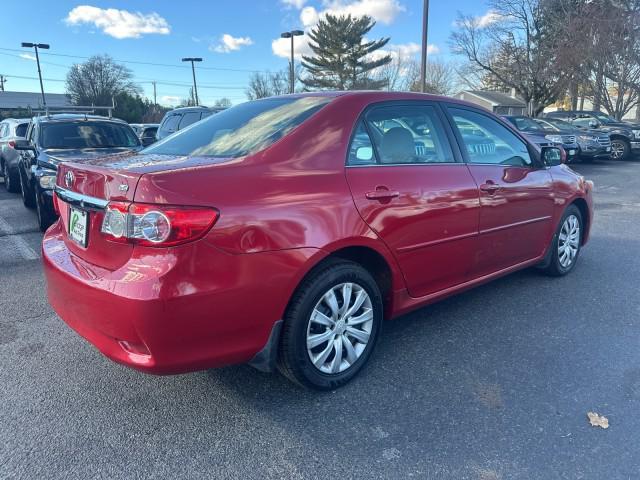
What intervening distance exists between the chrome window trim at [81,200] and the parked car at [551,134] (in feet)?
47.8

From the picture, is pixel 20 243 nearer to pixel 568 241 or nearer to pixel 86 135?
pixel 86 135

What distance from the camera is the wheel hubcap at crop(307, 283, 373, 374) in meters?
2.62

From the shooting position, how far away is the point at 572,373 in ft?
9.56

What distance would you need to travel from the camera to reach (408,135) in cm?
312

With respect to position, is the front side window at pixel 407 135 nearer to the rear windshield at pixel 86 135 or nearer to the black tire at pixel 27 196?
the rear windshield at pixel 86 135

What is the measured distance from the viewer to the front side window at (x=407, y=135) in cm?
294

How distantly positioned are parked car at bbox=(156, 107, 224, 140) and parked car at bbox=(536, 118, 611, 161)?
1112 centimetres

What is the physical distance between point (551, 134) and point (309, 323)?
49.9 feet

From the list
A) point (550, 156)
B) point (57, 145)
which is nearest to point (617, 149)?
point (550, 156)

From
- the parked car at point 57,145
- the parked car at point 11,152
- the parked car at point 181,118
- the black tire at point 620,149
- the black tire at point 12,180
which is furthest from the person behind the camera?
the black tire at point 620,149

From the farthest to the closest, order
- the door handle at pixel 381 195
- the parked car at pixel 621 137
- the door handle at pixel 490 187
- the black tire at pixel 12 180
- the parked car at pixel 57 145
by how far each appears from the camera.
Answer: the parked car at pixel 621 137 < the black tire at pixel 12 180 < the parked car at pixel 57 145 < the door handle at pixel 490 187 < the door handle at pixel 381 195

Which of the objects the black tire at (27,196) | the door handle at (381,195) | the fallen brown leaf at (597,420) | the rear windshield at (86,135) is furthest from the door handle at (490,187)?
the black tire at (27,196)

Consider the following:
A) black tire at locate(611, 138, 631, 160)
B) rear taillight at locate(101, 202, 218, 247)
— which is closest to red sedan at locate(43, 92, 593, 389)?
rear taillight at locate(101, 202, 218, 247)

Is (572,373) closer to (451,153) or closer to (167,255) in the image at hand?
(451,153)
